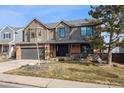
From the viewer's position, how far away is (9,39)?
3966 cm

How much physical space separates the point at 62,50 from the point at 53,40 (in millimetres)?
2117

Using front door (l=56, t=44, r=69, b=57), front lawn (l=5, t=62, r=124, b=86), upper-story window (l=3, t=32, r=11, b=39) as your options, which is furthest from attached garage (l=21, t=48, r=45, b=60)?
front lawn (l=5, t=62, r=124, b=86)

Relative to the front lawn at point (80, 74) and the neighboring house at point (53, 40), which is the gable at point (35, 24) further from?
the front lawn at point (80, 74)

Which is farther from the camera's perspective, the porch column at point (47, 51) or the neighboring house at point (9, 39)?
the neighboring house at point (9, 39)

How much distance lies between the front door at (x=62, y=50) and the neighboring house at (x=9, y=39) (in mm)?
8367

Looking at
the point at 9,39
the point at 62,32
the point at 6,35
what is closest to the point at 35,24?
the point at 62,32

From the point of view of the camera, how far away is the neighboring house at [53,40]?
32.5 m

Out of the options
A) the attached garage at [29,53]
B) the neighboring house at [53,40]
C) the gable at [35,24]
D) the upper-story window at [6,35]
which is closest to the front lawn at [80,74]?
the neighboring house at [53,40]

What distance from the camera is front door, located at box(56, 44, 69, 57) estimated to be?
3403 centimetres

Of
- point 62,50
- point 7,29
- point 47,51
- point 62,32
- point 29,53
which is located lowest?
point 29,53

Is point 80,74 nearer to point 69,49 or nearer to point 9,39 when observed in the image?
point 69,49

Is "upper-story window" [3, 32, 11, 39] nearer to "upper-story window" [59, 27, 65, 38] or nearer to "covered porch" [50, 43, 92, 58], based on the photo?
"covered porch" [50, 43, 92, 58]

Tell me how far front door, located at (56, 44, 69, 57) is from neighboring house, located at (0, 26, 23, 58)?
8.37 metres
